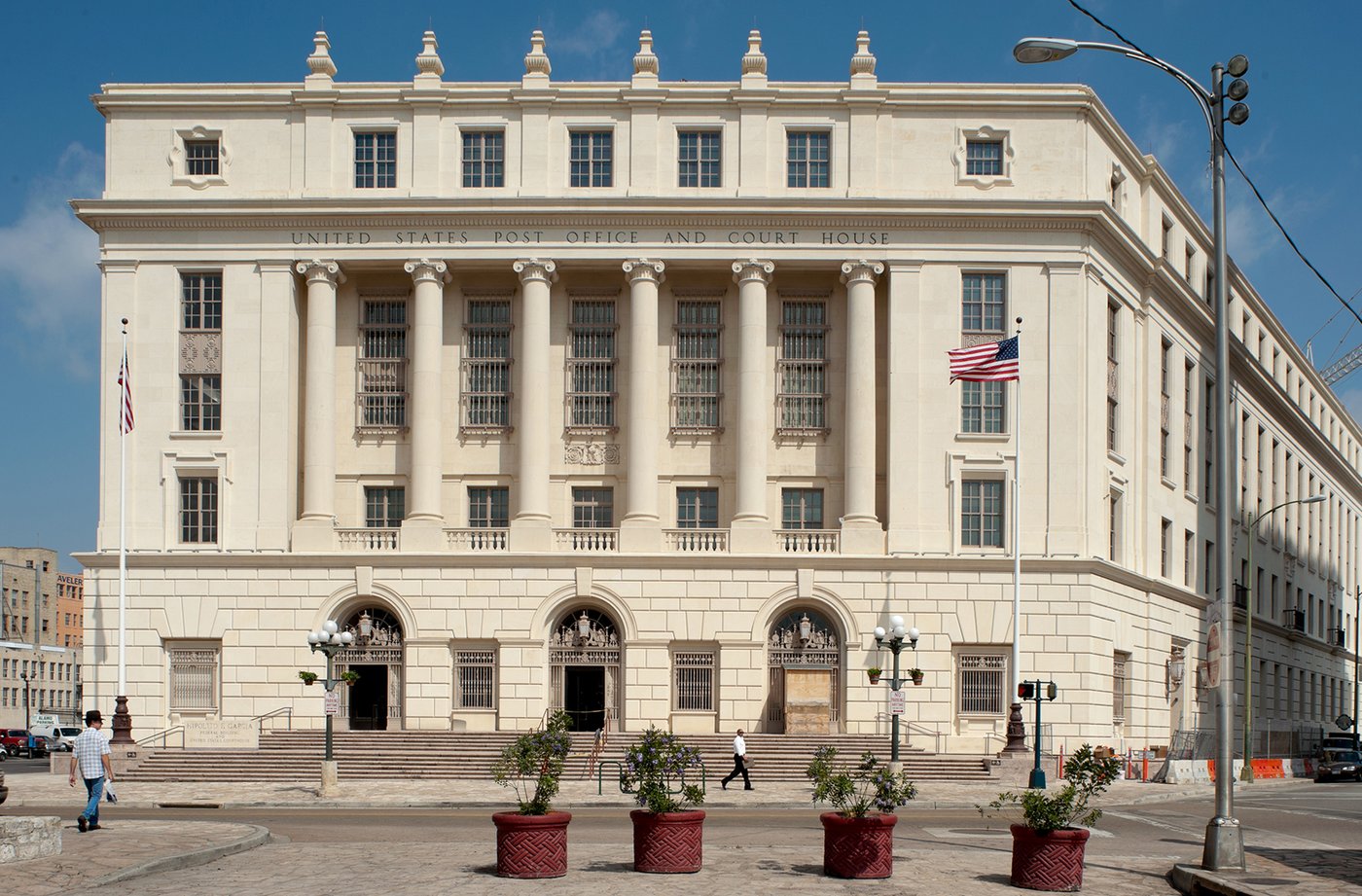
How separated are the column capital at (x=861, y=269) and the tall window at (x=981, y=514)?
7.67 meters

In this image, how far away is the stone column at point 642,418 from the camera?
172 feet

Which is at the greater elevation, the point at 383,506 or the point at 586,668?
the point at 383,506

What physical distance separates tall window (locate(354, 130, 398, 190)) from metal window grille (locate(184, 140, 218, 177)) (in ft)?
16.2

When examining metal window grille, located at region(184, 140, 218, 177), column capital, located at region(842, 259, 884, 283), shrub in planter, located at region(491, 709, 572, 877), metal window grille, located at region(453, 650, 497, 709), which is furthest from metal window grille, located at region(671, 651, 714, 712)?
shrub in planter, located at region(491, 709, 572, 877)

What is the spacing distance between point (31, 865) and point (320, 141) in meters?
37.5

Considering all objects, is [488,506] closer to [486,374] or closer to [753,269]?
[486,374]

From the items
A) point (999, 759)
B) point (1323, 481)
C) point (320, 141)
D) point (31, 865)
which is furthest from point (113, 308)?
point (1323, 481)

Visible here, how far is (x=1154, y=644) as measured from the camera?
58.4 meters

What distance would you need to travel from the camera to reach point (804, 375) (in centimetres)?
5484

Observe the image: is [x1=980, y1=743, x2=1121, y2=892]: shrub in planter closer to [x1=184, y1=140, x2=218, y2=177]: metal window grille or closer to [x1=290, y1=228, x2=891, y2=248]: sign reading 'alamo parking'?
[x1=290, y1=228, x2=891, y2=248]: sign reading 'alamo parking'

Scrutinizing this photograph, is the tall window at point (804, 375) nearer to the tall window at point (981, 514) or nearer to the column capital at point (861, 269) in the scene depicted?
the column capital at point (861, 269)

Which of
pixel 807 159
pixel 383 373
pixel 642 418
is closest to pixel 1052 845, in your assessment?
pixel 642 418

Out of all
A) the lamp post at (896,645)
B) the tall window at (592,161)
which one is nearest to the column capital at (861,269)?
the tall window at (592,161)

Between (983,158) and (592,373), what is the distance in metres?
15.4
